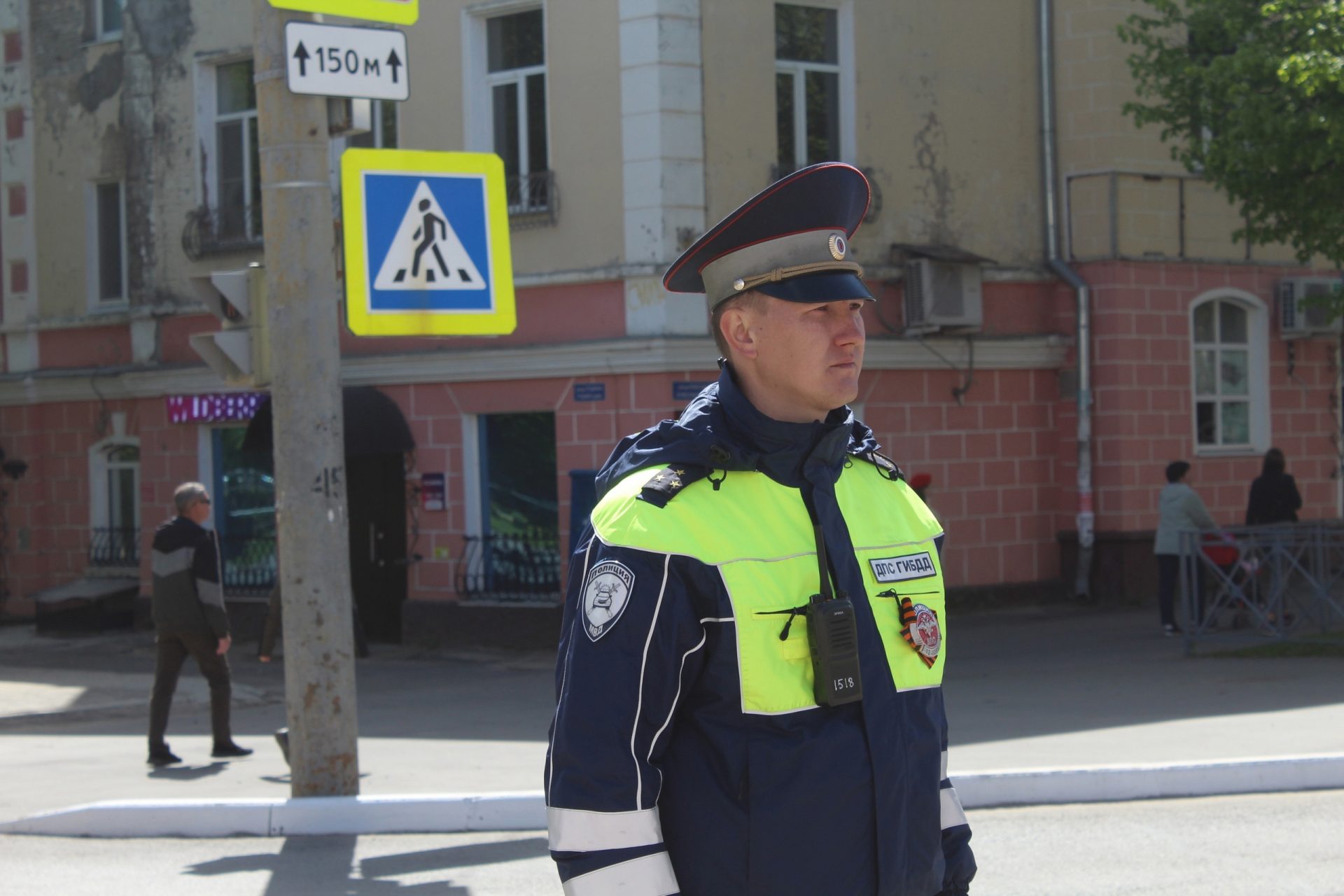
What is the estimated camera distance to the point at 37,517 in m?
20.8

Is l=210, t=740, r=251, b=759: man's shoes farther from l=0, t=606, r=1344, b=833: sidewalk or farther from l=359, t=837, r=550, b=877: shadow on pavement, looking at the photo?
l=359, t=837, r=550, b=877: shadow on pavement

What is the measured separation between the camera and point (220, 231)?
731 inches

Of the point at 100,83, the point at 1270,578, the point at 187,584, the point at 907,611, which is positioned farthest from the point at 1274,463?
the point at 907,611

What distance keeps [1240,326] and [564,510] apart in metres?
8.54

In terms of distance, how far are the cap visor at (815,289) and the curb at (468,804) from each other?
5633mm

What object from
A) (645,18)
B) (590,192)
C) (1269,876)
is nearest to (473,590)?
(590,192)

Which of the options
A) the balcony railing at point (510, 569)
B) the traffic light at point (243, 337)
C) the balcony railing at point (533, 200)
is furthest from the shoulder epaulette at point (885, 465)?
the balcony railing at point (533, 200)

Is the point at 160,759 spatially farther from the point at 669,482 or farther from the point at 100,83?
the point at 100,83

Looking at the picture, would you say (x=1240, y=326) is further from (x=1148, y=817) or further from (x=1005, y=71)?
(x=1148, y=817)

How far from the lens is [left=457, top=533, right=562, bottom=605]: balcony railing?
1647 cm

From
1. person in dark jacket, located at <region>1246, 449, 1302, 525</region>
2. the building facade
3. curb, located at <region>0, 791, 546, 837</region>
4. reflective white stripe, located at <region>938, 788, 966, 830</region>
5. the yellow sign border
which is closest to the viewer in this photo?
reflective white stripe, located at <region>938, 788, 966, 830</region>

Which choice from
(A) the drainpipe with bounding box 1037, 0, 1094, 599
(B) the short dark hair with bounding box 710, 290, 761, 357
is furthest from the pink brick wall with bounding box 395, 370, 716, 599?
(B) the short dark hair with bounding box 710, 290, 761, 357

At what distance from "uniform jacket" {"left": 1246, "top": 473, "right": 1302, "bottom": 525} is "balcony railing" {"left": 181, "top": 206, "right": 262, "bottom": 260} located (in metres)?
10.8

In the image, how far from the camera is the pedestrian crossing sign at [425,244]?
8070mm
